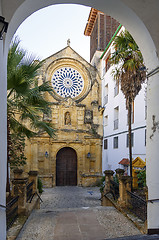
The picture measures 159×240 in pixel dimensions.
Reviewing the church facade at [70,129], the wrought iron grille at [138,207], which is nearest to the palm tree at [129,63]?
the wrought iron grille at [138,207]

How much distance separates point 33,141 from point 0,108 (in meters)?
17.1

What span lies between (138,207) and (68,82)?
1705cm

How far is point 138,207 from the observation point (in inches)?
224

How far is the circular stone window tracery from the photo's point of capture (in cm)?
2122

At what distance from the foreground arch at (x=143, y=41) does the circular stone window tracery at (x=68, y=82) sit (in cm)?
1840

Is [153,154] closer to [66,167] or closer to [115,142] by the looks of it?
[115,142]

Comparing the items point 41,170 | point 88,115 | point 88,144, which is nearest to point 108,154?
point 88,144

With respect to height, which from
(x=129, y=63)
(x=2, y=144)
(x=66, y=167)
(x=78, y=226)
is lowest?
(x=66, y=167)

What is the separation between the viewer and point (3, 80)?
253cm

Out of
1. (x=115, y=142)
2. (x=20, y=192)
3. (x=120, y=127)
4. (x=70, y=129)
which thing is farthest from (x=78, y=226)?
(x=70, y=129)

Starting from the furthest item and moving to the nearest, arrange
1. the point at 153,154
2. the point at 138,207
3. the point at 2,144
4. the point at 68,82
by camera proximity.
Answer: the point at 68,82 < the point at 138,207 < the point at 153,154 < the point at 2,144

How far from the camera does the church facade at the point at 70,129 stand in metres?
19.1

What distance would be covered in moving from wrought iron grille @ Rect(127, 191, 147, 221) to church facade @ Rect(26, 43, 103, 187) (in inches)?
511

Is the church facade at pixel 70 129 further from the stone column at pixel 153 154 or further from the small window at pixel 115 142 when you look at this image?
the stone column at pixel 153 154
